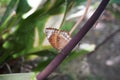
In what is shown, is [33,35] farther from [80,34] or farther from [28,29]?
[80,34]

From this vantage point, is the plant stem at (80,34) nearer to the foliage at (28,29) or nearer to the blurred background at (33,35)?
the blurred background at (33,35)

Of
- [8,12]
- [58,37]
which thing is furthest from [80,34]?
[8,12]

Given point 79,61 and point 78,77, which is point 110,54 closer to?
point 79,61

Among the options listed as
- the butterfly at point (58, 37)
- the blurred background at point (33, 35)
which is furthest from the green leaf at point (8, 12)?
the butterfly at point (58, 37)

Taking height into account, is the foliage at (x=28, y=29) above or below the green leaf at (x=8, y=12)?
below

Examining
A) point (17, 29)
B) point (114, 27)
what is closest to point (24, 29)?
point (17, 29)

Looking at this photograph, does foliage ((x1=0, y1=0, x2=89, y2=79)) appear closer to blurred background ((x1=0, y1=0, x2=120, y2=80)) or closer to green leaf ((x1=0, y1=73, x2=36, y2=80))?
blurred background ((x1=0, y1=0, x2=120, y2=80))

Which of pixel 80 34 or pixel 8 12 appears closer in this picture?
pixel 80 34

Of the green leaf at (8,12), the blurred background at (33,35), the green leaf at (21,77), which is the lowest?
the blurred background at (33,35)

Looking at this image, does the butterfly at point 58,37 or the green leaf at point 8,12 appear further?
the green leaf at point 8,12
